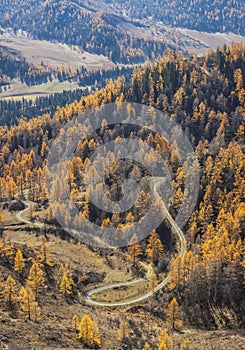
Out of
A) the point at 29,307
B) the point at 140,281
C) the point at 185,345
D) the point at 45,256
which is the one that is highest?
the point at 29,307

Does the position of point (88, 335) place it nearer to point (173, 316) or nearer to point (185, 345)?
point (185, 345)

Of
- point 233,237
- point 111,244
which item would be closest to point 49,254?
point 111,244

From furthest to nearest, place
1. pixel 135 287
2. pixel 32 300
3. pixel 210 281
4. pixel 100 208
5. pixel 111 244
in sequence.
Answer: pixel 100 208
pixel 111 244
pixel 135 287
pixel 210 281
pixel 32 300

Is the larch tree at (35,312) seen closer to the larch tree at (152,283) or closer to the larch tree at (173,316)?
the larch tree at (173,316)

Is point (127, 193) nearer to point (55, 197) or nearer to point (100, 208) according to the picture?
point (100, 208)

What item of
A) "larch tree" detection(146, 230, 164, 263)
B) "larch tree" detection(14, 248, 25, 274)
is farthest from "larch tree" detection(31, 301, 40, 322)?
"larch tree" detection(146, 230, 164, 263)

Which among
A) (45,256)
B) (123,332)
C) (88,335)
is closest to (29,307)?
(88,335)

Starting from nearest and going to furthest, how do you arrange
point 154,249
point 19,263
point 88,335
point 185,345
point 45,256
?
point 88,335
point 185,345
point 19,263
point 45,256
point 154,249
